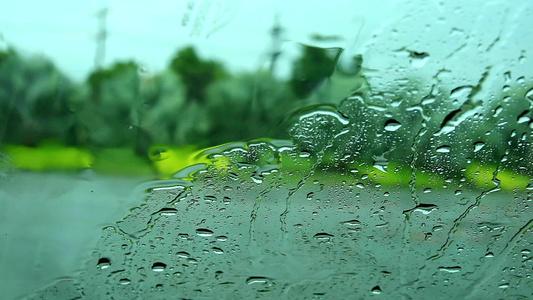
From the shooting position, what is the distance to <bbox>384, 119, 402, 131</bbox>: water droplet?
273 cm

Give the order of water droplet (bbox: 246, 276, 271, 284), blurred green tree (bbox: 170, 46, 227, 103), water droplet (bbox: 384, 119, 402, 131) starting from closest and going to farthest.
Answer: blurred green tree (bbox: 170, 46, 227, 103), water droplet (bbox: 384, 119, 402, 131), water droplet (bbox: 246, 276, 271, 284)

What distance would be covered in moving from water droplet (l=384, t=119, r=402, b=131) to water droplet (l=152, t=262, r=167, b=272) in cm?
135

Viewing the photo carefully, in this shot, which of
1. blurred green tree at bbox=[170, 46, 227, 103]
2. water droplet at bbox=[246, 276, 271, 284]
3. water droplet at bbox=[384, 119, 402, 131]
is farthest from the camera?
water droplet at bbox=[246, 276, 271, 284]

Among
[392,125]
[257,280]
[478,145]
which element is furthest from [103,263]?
[478,145]

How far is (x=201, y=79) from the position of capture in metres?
2.62

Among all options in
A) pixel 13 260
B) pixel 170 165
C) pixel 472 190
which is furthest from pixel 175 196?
pixel 472 190

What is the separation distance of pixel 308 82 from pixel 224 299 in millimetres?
1229

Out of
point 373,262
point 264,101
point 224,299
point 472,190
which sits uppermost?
point 264,101

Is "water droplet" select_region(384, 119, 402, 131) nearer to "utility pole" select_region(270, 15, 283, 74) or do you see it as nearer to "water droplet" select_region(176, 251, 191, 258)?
"utility pole" select_region(270, 15, 283, 74)

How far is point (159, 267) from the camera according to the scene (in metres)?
2.78

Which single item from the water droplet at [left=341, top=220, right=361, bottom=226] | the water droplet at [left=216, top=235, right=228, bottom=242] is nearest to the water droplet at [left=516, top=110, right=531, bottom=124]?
the water droplet at [left=341, top=220, right=361, bottom=226]

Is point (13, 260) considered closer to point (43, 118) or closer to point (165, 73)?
point (43, 118)

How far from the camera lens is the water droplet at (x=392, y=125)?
8.95ft

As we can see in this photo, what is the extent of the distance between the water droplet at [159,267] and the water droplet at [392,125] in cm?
135
